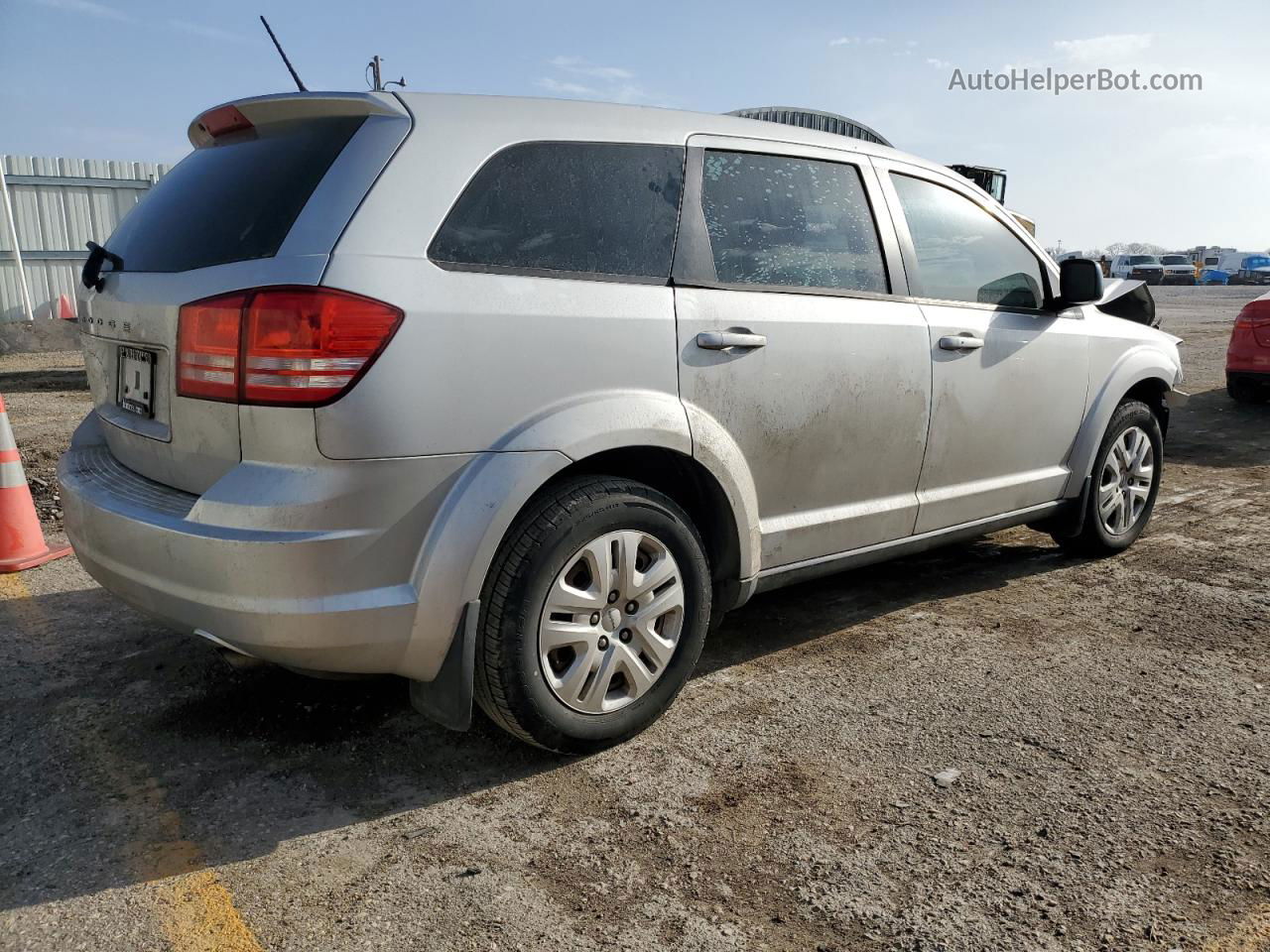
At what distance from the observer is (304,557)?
232 centimetres

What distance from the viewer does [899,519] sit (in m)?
3.69

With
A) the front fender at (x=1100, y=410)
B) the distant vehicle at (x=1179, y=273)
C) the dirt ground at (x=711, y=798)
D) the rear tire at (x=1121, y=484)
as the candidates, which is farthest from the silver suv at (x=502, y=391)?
the distant vehicle at (x=1179, y=273)

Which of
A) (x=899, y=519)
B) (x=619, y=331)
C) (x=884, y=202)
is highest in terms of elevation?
(x=884, y=202)

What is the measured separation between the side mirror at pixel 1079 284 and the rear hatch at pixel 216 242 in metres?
2.98

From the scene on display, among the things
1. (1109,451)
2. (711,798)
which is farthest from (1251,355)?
(711,798)

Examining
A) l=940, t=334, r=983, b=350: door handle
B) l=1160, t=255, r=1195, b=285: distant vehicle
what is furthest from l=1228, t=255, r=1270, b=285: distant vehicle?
l=940, t=334, r=983, b=350: door handle

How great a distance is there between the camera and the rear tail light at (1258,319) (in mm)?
9328

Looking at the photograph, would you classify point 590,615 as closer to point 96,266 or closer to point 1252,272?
point 96,266

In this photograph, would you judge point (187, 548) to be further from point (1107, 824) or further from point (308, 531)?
point (1107, 824)

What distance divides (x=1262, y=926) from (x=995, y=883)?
1.79ft

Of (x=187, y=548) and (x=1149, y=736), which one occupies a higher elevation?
(x=187, y=548)

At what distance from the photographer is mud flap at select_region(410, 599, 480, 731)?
99.7 inches

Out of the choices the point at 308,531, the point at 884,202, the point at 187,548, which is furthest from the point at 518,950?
the point at 884,202

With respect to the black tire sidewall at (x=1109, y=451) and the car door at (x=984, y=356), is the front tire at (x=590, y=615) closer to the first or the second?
the car door at (x=984, y=356)
